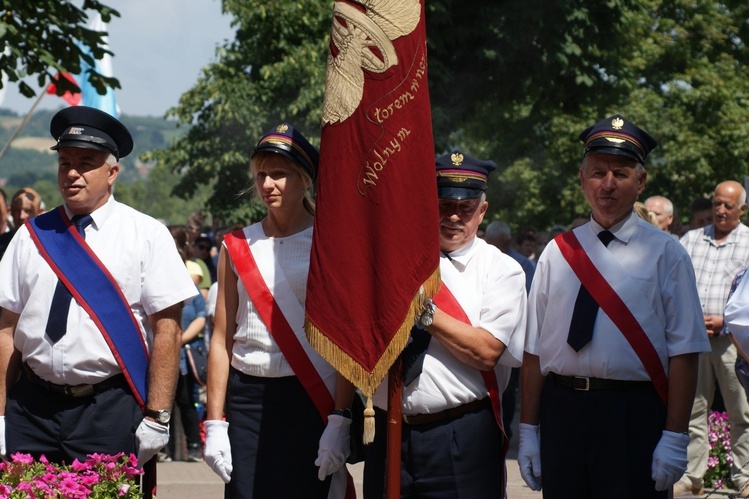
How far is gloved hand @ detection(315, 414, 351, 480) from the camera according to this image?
4.85 meters

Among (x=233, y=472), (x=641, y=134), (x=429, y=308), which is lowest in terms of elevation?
(x=233, y=472)

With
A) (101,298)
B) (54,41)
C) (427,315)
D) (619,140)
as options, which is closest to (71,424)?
(101,298)

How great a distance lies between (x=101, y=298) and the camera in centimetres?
514

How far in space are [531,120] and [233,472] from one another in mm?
25275

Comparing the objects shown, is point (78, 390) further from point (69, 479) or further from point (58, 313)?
point (69, 479)

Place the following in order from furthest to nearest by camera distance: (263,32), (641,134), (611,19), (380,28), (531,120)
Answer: (531,120) → (263,32) → (611,19) → (641,134) → (380,28)

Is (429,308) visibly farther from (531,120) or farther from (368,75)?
(531,120)

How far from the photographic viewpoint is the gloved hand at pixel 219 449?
4.92 metres

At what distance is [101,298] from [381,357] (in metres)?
1.35

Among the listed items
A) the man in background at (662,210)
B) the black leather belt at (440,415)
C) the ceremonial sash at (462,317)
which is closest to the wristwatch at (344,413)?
the black leather belt at (440,415)

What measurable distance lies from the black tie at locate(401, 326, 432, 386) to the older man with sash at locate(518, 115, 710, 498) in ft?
1.81

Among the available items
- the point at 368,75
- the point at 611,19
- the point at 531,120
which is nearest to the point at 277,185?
the point at 368,75

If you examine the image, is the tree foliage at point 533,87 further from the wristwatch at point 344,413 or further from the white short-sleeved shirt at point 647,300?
the wristwatch at point 344,413

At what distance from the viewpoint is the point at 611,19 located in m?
22.7
